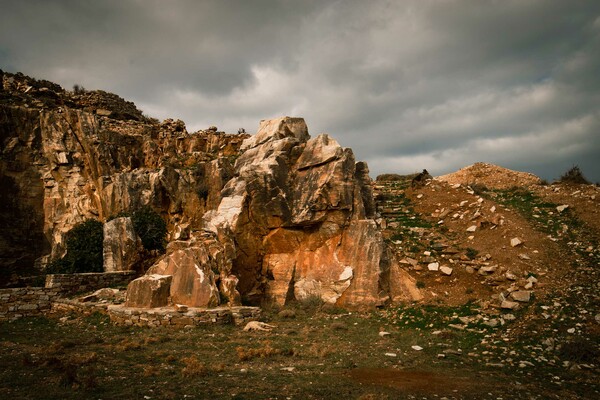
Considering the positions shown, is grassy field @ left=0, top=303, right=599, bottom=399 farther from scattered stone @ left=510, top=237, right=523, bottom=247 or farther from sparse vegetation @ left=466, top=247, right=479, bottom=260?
scattered stone @ left=510, top=237, right=523, bottom=247

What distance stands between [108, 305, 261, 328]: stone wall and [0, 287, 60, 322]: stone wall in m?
4.22

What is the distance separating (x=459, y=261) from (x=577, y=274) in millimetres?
4167

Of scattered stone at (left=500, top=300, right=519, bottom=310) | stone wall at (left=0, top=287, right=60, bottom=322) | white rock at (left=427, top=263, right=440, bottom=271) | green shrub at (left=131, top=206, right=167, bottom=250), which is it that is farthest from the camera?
green shrub at (left=131, top=206, right=167, bottom=250)

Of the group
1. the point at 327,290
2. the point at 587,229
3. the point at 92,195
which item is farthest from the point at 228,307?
the point at 92,195

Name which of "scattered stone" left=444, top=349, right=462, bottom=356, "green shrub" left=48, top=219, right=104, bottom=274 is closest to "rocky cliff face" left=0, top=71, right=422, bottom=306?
"green shrub" left=48, top=219, right=104, bottom=274

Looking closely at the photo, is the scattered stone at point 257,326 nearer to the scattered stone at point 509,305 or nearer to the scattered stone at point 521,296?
the scattered stone at point 509,305

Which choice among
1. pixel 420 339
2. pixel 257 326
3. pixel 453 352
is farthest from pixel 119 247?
pixel 453 352

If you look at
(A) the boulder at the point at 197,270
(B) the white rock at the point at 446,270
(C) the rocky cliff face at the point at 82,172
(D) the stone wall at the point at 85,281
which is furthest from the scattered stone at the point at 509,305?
(D) the stone wall at the point at 85,281

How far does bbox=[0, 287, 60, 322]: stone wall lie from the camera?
14719 mm

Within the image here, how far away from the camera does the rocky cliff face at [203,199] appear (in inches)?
630

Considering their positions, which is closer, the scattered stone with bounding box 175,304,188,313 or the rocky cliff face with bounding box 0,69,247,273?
the scattered stone with bounding box 175,304,188,313

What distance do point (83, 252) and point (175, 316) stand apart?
1047 cm

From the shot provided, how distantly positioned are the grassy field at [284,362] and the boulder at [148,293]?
3.94ft

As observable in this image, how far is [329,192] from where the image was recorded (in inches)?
698
